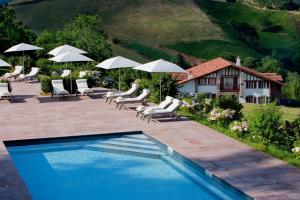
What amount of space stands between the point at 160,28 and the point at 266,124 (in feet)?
228

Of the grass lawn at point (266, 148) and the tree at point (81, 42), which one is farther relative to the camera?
the tree at point (81, 42)

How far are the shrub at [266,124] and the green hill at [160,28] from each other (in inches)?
2181

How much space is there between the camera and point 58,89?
18.0 metres

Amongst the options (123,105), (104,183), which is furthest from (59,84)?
(104,183)

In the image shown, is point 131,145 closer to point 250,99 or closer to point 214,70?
point 214,70

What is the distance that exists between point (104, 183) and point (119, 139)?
122 inches

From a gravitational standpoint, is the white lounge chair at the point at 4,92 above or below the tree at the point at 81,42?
below

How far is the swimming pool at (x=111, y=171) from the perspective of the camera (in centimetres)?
850

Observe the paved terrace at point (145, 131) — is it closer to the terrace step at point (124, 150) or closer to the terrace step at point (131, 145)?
the terrace step at point (131, 145)

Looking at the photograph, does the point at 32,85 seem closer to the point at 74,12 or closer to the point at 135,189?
the point at 135,189

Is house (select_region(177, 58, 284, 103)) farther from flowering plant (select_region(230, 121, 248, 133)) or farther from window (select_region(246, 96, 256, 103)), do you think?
flowering plant (select_region(230, 121, 248, 133))

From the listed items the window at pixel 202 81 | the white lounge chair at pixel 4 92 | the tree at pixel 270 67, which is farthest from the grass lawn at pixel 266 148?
the tree at pixel 270 67

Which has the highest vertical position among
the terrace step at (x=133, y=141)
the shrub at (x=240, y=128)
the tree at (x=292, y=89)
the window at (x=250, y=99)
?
the shrub at (x=240, y=128)

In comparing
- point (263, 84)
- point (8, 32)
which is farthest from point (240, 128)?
point (263, 84)
